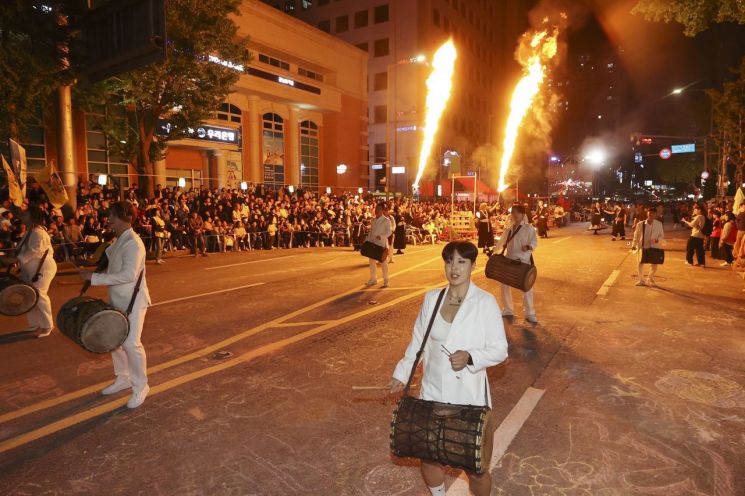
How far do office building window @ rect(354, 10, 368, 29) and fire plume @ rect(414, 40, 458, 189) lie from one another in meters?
8.58

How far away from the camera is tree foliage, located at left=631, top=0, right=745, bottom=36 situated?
44.3 feet

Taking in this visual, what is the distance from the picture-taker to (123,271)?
4.65m

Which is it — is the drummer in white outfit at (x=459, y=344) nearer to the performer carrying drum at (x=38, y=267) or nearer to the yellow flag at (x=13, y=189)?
the performer carrying drum at (x=38, y=267)

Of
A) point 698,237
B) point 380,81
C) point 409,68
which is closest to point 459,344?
point 698,237

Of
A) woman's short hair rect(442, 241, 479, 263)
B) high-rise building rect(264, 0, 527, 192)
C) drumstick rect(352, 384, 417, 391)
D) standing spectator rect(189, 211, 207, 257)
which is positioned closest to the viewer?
woman's short hair rect(442, 241, 479, 263)

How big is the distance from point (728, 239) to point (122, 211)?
16916mm

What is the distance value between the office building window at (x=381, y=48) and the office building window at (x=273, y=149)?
22.1 m

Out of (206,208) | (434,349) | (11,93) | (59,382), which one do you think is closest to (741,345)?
(434,349)

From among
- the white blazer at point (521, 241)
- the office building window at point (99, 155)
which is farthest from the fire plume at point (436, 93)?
the white blazer at point (521, 241)

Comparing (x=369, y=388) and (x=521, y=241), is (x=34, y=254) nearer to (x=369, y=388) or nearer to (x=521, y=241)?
(x=369, y=388)

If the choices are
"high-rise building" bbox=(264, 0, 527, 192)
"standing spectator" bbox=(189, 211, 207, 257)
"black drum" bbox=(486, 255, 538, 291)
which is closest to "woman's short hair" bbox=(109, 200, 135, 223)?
"black drum" bbox=(486, 255, 538, 291)

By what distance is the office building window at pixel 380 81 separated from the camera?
5294 centimetres

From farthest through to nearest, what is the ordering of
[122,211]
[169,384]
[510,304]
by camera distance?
[510,304] < [169,384] < [122,211]

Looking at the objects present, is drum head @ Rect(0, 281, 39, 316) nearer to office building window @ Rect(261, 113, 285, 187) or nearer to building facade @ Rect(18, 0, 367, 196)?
building facade @ Rect(18, 0, 367, 196)
